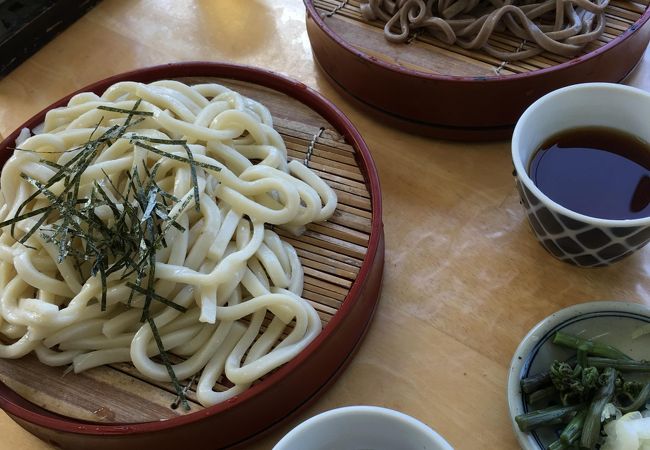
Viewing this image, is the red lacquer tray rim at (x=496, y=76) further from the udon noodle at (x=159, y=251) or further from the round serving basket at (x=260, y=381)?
the udon noodle at (x=159, y=251)

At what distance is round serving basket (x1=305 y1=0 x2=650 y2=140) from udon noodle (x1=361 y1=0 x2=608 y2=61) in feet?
0.07

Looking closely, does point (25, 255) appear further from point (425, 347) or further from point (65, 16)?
point (65, 16)

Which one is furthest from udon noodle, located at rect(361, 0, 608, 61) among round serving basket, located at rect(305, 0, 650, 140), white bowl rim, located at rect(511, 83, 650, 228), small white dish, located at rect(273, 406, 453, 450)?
small white dish, located at rect(273, 406, 453, 450)

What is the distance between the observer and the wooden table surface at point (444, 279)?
4.24ft

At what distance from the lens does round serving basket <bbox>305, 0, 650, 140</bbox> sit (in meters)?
1.51

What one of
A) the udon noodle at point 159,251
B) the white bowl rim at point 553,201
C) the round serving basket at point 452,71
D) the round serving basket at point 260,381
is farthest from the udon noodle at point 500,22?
the udon noodle at point 159,251

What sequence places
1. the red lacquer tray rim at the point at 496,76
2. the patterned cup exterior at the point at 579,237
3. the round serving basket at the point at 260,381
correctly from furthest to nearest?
the red lacquer tray rim at the point at 496,76 < the patterned cup exterior at the point at 579,237 < the round serving basket at the point at 260,381

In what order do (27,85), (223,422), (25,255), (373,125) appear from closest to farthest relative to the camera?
(223,422) < (25,255) < (373,125) < (27,85)

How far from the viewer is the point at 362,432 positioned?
1.01 meters

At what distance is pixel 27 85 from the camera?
1969mm

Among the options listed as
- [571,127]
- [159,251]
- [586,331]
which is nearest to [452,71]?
[571,127]

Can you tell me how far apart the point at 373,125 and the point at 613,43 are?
0.61m

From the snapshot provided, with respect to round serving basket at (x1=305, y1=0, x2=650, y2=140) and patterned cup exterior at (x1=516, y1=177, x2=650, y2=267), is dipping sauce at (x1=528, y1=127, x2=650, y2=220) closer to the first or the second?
patterned cup exterior at (x1=516, y1=177, x2=650, y2=267)

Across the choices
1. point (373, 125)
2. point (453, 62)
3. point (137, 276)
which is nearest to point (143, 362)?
point (137, 276)
